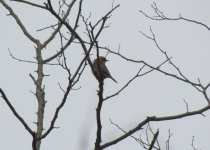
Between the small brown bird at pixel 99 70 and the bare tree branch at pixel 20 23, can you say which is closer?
the small brown bird at pixel 99 70

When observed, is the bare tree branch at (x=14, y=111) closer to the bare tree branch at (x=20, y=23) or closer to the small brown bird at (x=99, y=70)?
the small brown bird at (x=99, y=70)

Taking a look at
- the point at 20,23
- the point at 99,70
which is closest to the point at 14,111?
the point at 99,70

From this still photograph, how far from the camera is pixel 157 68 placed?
Answer: 455 cm

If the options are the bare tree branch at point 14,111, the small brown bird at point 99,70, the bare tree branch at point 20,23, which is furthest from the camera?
the bare tree branch at point 20,23

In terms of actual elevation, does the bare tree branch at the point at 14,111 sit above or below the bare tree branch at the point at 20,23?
below

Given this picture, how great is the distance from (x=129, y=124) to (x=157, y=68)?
83 cm

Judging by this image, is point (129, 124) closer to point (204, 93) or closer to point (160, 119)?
point (204, 93)

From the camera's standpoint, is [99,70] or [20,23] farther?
[20,23]

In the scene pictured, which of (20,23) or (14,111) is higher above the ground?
(20,23)

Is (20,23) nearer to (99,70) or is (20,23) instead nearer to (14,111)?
(14,111)

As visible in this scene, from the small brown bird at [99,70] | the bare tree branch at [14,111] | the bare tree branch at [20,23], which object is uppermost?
the bare tree branch at [20,23]

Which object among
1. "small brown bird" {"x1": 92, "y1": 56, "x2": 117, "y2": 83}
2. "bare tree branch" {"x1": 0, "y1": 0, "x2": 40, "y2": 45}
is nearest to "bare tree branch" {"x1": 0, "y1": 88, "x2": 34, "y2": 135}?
"small brown bird" {"x1": 92, "y1": 56, "x2": 117, "y2": 83}

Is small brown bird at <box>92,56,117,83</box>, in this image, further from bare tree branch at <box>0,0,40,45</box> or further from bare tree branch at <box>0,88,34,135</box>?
bare tree branch at <box>0,0,40,45</box>

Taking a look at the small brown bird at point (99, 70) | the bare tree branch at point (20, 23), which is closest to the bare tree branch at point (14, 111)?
the small brown bird at point (99, 70)
